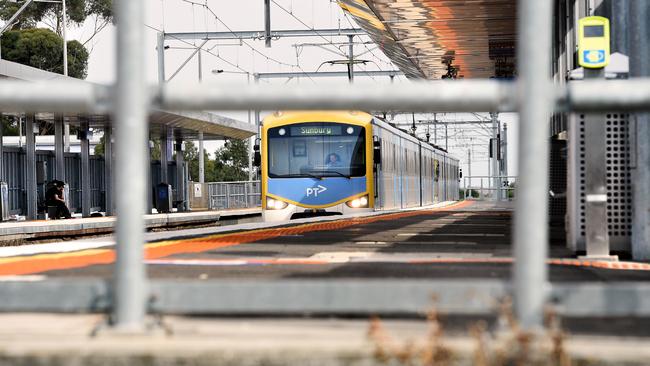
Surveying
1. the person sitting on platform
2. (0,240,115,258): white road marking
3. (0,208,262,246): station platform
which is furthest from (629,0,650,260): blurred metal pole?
the person sitting on platform

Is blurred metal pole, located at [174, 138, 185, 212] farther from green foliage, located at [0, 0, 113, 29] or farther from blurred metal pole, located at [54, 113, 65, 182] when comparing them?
green foliage, located at [0, 0, 113, 29]

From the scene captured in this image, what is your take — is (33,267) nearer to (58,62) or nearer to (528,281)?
(528,281)

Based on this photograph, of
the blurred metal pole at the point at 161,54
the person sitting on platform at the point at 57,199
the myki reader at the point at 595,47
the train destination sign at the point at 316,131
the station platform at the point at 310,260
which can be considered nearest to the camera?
the station platform at the point at 310,260

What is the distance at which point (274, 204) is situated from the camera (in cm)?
2542

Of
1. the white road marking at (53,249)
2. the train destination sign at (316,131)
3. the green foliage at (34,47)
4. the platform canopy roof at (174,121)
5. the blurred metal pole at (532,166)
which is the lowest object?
the white road marking at (53,249)

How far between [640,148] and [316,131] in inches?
670

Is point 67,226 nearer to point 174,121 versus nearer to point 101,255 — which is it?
point 174,121

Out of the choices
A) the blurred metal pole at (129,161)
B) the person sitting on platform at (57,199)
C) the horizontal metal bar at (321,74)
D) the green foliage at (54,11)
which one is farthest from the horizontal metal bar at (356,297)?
the green foliage at (54,11)

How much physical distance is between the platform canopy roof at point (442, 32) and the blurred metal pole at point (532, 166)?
71.5 feet

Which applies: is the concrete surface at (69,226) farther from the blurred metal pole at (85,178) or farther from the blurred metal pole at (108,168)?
the blurred metal pole at (108,168)

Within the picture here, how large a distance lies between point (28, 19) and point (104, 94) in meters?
80.2

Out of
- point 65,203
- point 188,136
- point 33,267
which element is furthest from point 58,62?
point 33,267

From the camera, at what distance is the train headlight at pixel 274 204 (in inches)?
997

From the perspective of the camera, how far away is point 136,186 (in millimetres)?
3260
